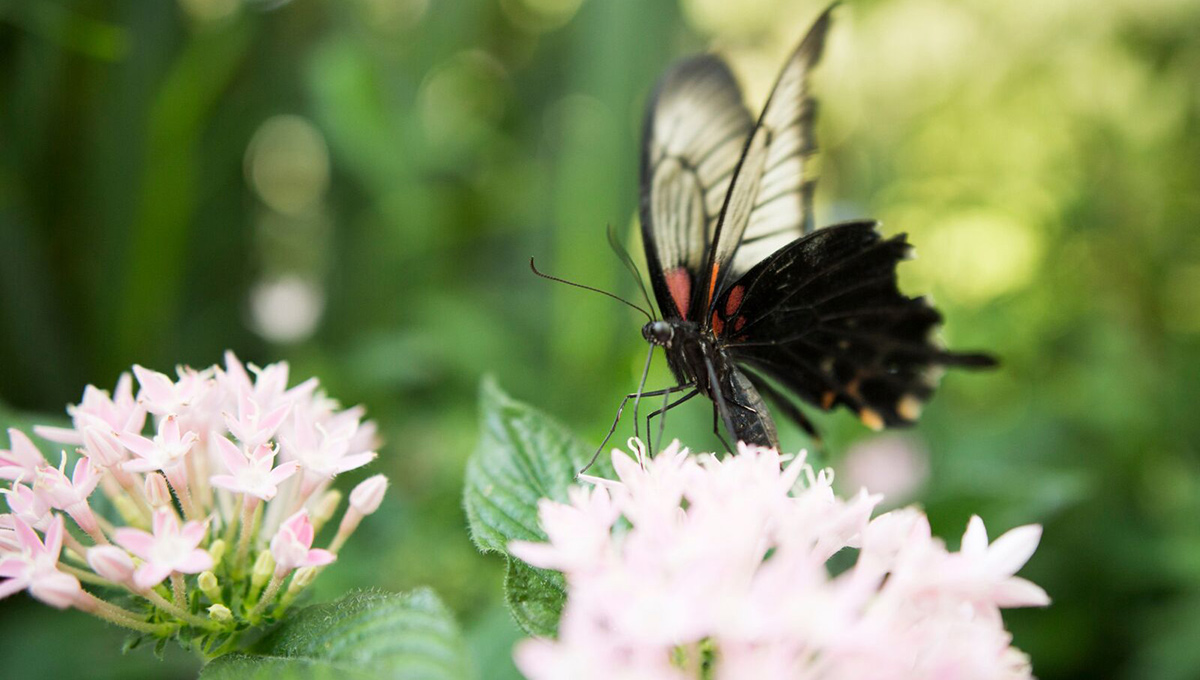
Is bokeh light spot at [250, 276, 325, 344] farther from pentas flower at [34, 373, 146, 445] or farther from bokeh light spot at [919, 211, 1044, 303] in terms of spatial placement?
bokeh light spot at [919, 211, 1044, 303]

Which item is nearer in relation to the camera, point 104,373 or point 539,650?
point 539,650

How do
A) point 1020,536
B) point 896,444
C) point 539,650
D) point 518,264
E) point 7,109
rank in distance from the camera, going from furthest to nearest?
point 518,264 → point 896,444 → point 7,109 → point 1020,536 → point 539,650

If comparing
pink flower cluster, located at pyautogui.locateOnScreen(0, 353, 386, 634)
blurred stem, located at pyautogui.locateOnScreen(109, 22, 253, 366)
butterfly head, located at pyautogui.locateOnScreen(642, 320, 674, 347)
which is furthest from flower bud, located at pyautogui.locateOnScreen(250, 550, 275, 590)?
blurred stem, located at pyautogui.locateOnScreen(109, 22, 253, 366)

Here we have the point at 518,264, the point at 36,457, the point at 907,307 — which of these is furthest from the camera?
the point at 518,264

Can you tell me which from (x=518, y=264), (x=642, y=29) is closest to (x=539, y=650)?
(x=642, y=29)

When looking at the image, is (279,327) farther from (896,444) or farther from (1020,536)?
(1020,536)
